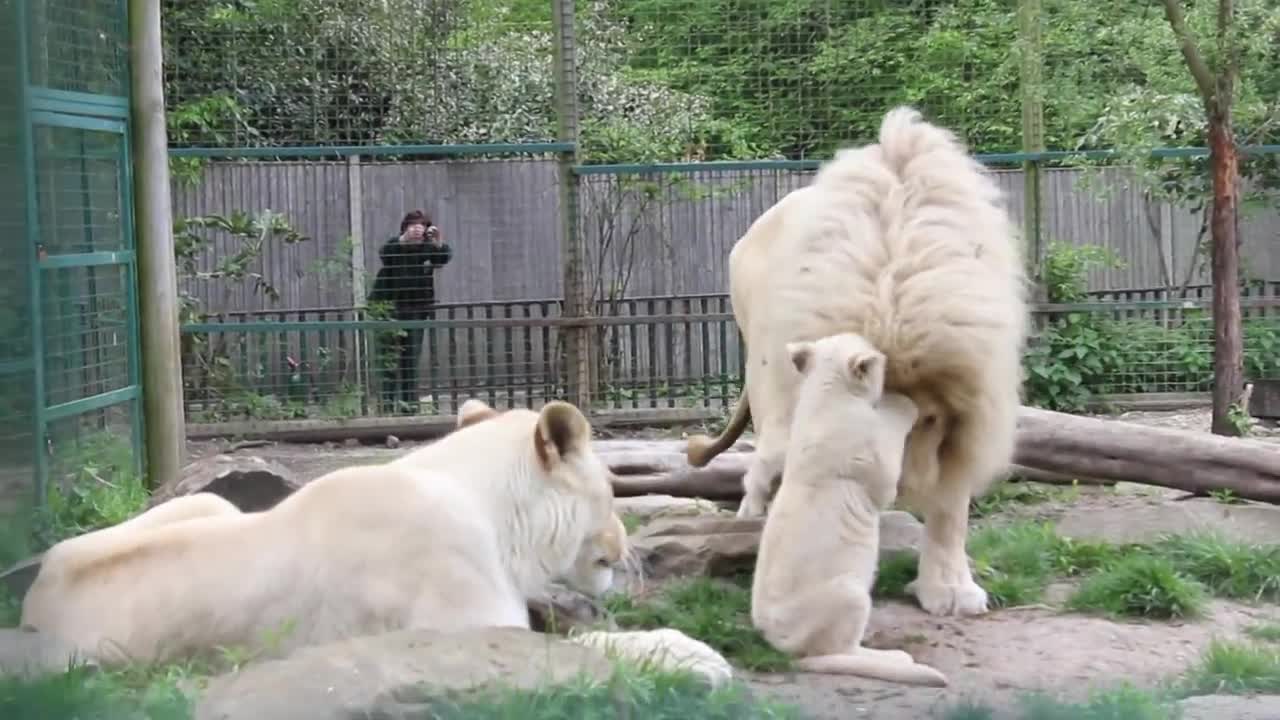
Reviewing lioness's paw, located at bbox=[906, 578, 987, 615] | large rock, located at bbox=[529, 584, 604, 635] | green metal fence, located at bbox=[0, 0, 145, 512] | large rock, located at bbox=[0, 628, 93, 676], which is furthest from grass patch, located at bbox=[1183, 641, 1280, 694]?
green metal fence, located at bbox=[0, 0, 145, 512]

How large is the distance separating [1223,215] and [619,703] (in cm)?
799

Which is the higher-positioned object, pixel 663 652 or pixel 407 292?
pixel 407 292

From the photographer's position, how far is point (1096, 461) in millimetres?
7141

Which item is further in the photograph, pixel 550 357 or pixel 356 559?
pixel 550 357

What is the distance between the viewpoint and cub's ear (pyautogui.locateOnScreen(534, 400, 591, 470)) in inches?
167

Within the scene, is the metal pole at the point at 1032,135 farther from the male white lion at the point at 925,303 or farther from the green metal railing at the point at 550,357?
the male white lion at the point at 925,303

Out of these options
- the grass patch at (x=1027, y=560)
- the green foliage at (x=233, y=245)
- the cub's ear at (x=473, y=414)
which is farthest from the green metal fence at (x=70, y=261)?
the green foliage at (x=233, y=245)

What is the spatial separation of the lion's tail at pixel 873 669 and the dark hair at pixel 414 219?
8.31 metres

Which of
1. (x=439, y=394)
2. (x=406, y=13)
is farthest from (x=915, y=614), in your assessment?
(x=406, y=13)

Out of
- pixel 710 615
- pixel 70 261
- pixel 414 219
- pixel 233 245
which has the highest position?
pixel 414 219

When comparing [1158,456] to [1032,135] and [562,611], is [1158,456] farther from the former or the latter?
[1032,135]

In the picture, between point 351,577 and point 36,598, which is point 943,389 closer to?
point 351,577

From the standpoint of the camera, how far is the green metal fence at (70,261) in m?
4.16

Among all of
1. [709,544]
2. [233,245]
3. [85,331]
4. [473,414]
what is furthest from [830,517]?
[233,245]
